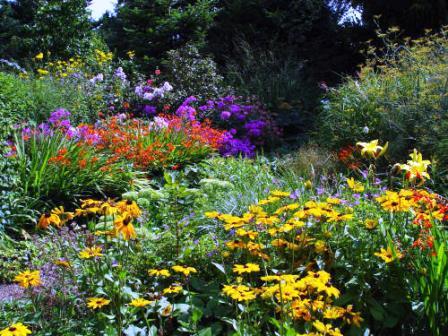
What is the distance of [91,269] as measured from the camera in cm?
264

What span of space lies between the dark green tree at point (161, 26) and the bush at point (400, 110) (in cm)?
556

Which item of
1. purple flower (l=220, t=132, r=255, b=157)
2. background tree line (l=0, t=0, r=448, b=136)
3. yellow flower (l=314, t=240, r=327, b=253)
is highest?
background tree line (l=0, t=0, r=448, b=136)

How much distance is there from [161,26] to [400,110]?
7798 mm

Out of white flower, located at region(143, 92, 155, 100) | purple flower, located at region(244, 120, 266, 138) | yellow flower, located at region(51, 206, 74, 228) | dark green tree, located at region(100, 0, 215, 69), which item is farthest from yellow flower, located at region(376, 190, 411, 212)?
dark green tree, located at region(100, 0, 215, 69)

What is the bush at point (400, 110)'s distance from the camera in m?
5.57

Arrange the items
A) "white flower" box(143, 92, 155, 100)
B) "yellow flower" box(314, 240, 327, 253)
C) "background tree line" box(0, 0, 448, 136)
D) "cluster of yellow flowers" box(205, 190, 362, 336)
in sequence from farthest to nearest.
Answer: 1. "background tree line" box(0, 0, 448, 136)
2. "white flower" box(143, 92, 155, 100)
3. "yellow flower" box(314, 240, 327, 253)
4. "cluster of yellow flowers" box(205, 190, 362, 336)

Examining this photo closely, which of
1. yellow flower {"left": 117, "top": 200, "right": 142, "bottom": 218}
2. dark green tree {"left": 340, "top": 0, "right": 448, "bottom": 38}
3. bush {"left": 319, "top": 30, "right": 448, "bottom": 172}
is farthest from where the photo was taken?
dark green tree {"left": 340, "top": 0, "right": 448, "bottom": 38}

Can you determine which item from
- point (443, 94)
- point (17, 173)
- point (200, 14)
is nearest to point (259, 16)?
point (200, 14)

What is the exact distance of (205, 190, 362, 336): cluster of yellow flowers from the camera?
203 cm

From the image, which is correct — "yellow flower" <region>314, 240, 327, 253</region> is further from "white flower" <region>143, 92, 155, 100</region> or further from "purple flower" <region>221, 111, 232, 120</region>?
"white flower" <region>143, 92, 155, 100</region>

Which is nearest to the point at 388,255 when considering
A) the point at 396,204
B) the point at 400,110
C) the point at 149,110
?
the point at 396,204

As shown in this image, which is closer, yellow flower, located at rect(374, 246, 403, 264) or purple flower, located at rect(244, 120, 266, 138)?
yellow flower, located at rect(374, 246, 403, 264)

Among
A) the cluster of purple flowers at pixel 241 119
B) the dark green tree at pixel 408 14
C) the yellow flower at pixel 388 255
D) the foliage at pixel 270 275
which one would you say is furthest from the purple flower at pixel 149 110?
the yellow flower at pixel 388 255

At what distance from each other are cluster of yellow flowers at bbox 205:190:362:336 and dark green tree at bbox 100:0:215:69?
32.8 feet
